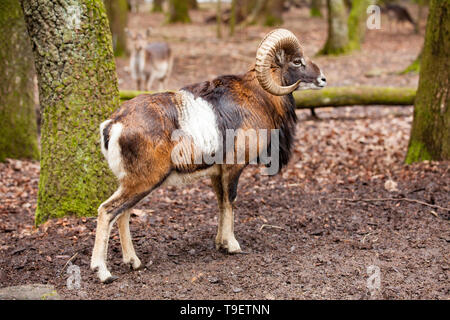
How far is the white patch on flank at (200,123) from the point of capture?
4984mm

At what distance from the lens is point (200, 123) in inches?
199

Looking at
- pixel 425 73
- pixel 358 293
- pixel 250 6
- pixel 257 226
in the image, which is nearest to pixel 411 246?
pixel 358 293

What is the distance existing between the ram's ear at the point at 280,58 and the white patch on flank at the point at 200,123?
38.3 inches

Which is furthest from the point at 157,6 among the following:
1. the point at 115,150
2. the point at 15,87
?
the point at 115,150

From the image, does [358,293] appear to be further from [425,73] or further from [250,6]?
[250,6]

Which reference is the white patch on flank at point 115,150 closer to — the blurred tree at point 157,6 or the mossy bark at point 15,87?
the mossy bark at point 15,87

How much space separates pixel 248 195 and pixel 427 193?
2429mm

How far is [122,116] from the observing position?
485 centimetres

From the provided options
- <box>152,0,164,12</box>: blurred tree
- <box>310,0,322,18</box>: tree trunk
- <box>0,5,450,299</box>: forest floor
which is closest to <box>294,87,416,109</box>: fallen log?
<box>0,5,450,299</box>: forest floor

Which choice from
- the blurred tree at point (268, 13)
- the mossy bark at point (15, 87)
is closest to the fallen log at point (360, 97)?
the mossy bark at point (15, 87)

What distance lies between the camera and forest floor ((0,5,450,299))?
4.78 metres

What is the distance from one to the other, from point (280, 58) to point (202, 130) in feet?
4.22

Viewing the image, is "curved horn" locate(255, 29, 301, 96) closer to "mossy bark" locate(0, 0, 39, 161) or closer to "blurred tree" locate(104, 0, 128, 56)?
"mossy bark" locate(0, 0, 39, 161)
